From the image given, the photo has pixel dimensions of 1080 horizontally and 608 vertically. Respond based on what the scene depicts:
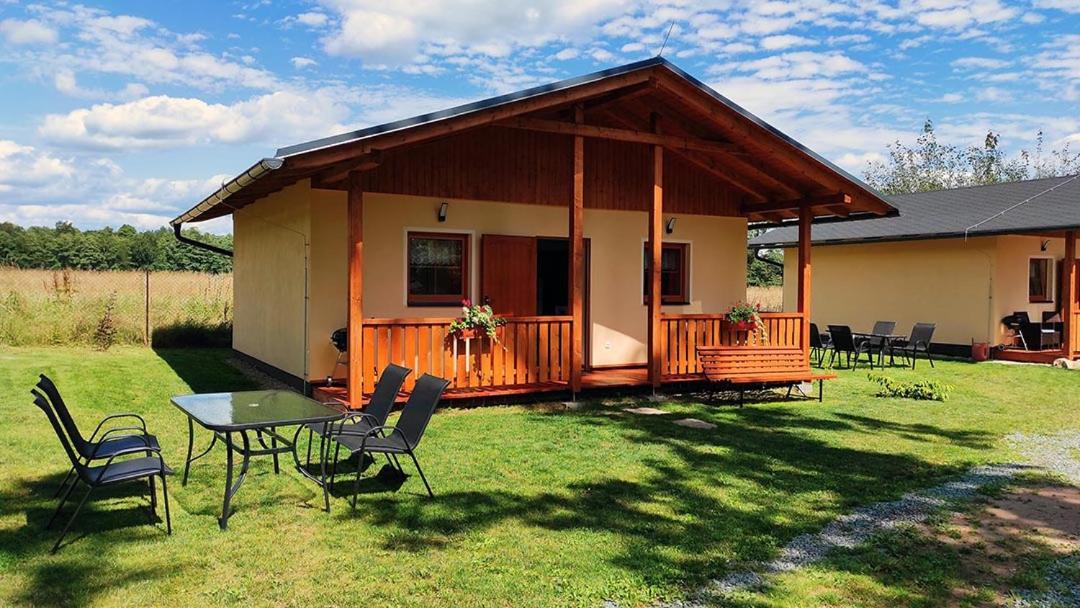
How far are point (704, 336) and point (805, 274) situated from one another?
183 cm

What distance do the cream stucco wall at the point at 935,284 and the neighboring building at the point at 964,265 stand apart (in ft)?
0.07

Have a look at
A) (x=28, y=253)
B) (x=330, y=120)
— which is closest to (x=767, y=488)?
(x=330, y=120)

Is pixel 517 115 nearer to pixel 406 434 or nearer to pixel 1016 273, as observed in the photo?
pixel 406 434

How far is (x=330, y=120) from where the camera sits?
81.6 feet

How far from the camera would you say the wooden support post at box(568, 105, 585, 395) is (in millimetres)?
8469

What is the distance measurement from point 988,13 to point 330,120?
19.9 meters

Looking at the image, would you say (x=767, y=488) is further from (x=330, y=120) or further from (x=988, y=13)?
(x=330, y=120)

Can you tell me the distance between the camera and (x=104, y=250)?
131ft

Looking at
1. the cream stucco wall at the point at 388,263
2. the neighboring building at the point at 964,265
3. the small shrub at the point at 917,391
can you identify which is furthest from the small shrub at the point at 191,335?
the neighboring building at the point at 964,265

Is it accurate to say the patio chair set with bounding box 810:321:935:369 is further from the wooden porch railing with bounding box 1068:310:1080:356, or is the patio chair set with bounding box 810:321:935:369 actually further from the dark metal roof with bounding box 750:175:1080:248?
the wooden porch railing with bounding box 1068:310:1080:356

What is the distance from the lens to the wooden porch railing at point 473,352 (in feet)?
25.7

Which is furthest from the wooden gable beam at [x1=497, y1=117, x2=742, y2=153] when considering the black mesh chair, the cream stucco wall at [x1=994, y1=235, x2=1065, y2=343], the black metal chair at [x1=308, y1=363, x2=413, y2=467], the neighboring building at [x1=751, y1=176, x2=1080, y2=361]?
the cream stucco wall at [x1=994, y1=235, x2=1065, y2=343]

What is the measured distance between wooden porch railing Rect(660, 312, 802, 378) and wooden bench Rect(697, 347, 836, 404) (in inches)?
7.6

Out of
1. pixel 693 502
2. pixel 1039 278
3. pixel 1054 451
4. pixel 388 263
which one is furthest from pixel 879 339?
pixel 693 502
